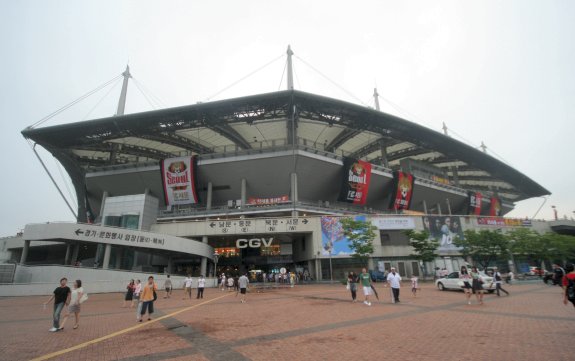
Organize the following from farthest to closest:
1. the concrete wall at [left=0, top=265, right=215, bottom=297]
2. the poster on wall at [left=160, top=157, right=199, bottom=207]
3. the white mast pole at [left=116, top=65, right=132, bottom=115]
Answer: the white mast pole at [left=116, top=65, right=132, bottom=115]
the poster on wall at [left=160, top=157, right=199, bottom=207]
the concrete wall at [left=0, top=265, right=215, bottom=297]

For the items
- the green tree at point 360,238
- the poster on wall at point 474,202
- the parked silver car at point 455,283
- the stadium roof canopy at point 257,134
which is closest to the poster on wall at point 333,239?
the green tree at point 360,238

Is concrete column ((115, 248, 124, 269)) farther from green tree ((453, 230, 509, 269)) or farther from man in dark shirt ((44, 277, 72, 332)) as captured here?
green tree ((453, 230, 509, 269))

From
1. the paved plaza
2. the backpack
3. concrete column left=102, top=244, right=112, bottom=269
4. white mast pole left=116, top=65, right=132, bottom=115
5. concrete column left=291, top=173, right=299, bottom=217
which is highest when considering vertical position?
white mast pole left=116, top=65, right=132, bottom=115

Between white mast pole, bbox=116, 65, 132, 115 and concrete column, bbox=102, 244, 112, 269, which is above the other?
white mast pole, bbox=116, 65, 132, 115

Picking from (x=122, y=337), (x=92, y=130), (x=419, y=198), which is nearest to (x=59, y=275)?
(x=122, y=337)

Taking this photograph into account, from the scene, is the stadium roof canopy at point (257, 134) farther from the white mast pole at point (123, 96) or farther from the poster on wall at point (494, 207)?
the white mast pole at point (123, 96)

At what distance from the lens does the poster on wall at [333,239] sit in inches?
1500

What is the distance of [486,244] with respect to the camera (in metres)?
38.1

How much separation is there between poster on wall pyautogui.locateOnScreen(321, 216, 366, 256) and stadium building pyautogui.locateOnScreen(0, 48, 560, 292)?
0.44 feet

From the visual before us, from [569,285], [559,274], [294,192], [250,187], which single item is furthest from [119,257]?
[569,285]

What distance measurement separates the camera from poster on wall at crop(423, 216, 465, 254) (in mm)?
43906

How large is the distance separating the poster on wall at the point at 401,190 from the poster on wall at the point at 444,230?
25.9 feet

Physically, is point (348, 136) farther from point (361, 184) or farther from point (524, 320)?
point (524, 320)

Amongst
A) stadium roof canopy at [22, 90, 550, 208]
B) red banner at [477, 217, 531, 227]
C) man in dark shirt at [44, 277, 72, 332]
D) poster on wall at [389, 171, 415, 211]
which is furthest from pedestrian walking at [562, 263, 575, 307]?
red banner at [477, 217, 531, 227]
